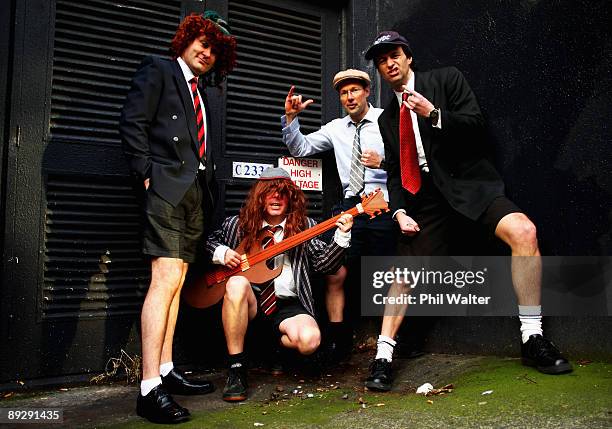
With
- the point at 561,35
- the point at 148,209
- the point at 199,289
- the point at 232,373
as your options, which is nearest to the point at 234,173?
the point at 199,289

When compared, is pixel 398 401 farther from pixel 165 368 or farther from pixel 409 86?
pixel 409 86

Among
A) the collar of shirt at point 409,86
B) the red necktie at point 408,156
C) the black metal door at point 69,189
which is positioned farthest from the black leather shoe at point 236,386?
the collar of shirt at point 409,86

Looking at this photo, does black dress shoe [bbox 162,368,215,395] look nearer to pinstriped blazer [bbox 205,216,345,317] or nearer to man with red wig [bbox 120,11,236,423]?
man with red wig [bbox 120,11,236,423]

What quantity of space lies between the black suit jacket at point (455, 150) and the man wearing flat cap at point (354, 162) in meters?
0.49

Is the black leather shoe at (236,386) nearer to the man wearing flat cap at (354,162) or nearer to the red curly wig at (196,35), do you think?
the man wearing flat cap at (354,162)

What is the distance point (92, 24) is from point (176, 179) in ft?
5.65

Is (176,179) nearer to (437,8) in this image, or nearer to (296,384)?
(296,384)

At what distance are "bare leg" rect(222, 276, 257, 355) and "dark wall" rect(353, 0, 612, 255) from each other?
200cm

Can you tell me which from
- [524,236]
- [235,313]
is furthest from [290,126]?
[524,236]

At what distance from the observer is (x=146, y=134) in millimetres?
3248

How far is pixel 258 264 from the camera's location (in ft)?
12.3

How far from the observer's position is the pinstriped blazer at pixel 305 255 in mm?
3809

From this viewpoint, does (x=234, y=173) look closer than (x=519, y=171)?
No

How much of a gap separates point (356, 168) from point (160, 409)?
92.7 inches
